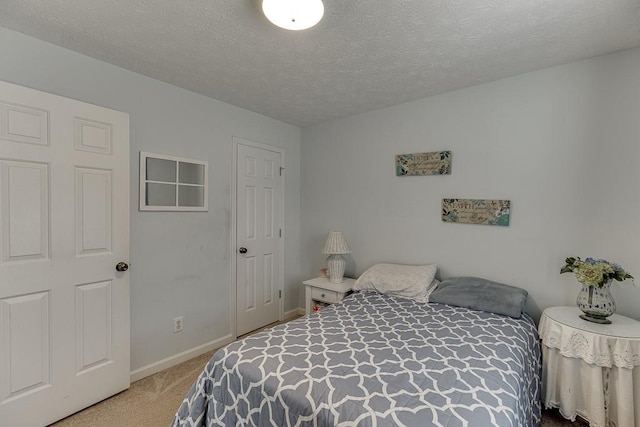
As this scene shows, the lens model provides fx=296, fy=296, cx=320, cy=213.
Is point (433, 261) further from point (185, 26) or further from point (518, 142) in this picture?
point (185, 26)

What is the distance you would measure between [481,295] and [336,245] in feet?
4.29

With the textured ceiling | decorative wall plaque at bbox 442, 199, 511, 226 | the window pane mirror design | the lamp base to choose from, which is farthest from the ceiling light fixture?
the lamp base

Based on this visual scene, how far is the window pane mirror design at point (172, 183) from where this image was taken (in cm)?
229

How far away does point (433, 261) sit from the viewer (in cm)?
266

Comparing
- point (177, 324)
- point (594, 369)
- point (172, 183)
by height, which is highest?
point (172, 183)

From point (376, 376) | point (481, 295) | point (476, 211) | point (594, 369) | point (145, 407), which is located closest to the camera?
point (376, 376)

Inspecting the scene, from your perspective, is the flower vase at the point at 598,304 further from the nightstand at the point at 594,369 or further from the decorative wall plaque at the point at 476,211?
the decorative wall plaque at the point at 476,211

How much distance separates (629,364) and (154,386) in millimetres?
2942

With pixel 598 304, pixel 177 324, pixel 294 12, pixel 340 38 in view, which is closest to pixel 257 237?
pixel 177 324

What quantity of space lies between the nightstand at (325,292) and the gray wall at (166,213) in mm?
812

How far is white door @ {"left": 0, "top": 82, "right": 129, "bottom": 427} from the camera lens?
1.64m

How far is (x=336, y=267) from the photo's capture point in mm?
2930

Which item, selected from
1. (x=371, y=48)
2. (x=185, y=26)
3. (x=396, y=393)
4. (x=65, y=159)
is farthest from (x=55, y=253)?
(x=371, y=48)

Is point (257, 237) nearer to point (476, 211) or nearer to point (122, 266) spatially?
point (122, 266)
